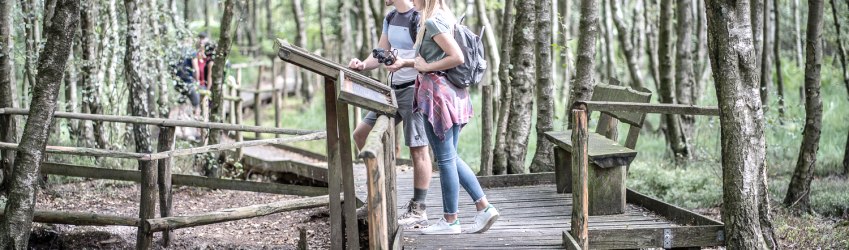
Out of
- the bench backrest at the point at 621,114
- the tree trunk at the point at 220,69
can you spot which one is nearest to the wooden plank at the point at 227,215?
the bench backrest at the point at 621,114

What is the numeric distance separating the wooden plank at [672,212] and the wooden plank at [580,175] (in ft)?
3.61

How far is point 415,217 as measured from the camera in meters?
6.79

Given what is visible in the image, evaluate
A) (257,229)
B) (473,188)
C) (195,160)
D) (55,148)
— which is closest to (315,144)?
(195,160)

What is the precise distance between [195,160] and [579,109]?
746cm

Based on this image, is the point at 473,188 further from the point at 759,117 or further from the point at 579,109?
the point at 759,117

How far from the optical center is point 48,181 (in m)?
11.4

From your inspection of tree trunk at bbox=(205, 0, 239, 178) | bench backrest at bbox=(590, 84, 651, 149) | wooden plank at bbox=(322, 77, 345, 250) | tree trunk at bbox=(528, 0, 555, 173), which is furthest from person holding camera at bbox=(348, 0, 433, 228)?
tree trunk at bbox=(205, 0, 239, 178)

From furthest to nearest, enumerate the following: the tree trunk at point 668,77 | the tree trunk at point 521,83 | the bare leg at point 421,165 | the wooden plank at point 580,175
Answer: the tree trunk at point 668,77, the tree trunk at point 521,83, the bare leg at point 421,165, the wooden plank at point 580,175

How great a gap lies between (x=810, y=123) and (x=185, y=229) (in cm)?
639

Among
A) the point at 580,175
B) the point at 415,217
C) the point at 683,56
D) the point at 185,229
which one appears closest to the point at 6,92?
the point at 185,229

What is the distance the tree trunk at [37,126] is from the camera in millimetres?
6590

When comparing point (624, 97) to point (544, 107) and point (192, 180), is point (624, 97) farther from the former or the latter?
point (192, 180)

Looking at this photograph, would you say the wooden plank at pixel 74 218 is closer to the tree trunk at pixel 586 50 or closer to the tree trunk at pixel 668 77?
the tree trunk at pixel 586 50

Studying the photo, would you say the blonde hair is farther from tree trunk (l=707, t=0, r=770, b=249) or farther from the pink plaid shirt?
tree trunk (l=707, t=0, r=770, b=249)
